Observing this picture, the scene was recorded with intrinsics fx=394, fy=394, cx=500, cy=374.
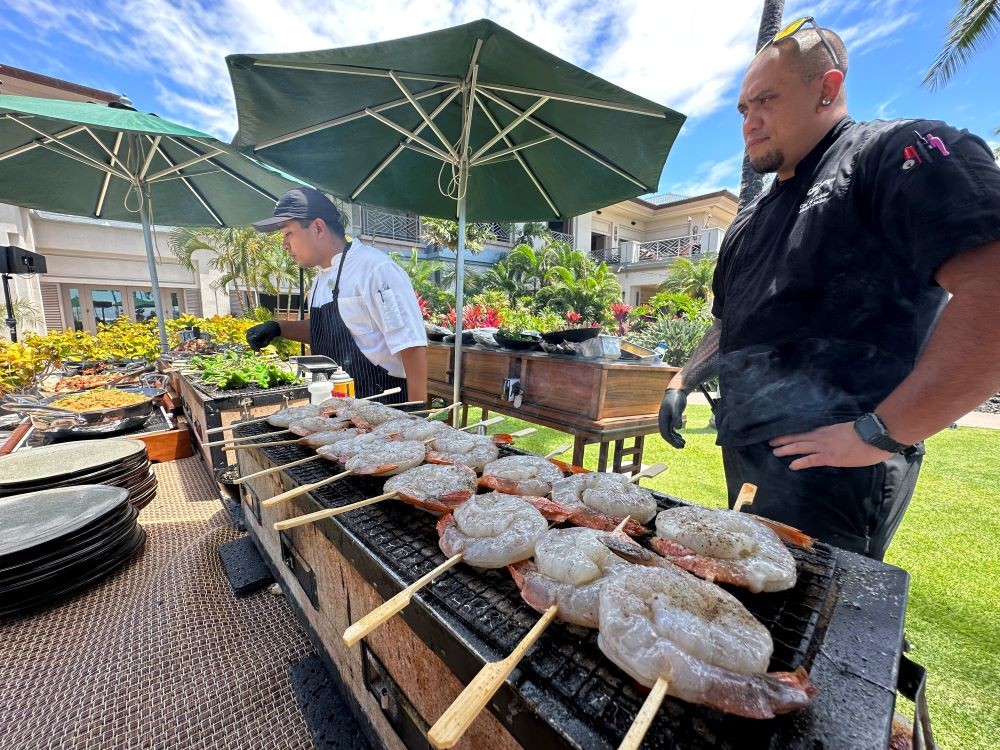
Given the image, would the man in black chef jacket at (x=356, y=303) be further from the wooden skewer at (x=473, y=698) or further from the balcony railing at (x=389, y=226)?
the balcony railing at (x=389, y=226)

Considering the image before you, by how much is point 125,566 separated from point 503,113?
15.6ft

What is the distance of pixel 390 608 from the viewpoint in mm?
770

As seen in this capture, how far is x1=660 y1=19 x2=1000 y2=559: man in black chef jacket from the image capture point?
3.98ft

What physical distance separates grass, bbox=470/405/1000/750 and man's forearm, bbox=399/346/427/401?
12.4ft

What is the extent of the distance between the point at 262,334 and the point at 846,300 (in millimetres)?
4327

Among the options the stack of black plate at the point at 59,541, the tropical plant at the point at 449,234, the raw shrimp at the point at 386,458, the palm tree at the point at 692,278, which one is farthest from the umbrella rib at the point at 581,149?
the tropical plant at the point at 449,234

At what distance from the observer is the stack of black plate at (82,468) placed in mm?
1800

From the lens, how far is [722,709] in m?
0.62

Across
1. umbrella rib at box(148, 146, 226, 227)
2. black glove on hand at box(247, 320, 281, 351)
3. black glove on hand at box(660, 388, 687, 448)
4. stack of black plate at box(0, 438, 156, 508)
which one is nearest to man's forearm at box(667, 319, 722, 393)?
black glove on hand at box(660, 388, 687, 448)

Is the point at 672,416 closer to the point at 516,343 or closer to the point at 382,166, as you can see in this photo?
the point at 516,343

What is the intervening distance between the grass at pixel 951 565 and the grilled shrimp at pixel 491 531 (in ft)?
9.66

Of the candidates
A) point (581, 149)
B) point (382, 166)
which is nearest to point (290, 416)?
point (581, 149)

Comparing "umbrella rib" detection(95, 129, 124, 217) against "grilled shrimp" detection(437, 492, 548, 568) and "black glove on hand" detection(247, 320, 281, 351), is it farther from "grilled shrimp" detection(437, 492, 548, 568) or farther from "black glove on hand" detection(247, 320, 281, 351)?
"grilled shrimp" detection(437, 492, 548, 568)

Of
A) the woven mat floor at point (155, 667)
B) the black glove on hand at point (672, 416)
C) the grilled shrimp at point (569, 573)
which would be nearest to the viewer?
the grilled shrimp at point (569, 573)
